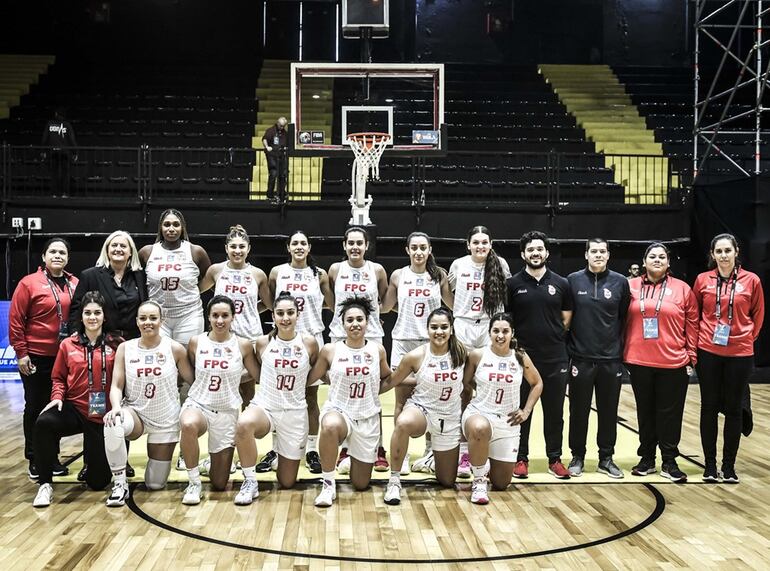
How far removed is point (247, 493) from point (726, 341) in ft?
10.1

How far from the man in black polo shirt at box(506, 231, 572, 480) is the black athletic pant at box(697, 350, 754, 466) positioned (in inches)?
35.9

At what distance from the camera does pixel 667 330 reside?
5.11 m

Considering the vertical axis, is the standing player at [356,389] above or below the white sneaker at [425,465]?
above

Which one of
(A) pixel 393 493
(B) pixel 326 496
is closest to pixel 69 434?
(B) pixel 326 496

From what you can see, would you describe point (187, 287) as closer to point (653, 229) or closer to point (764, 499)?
point (764, 499)

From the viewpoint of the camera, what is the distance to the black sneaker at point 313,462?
5188mm

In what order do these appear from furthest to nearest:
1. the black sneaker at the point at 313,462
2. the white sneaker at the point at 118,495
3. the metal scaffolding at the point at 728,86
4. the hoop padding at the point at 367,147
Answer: the metal scaffolding at the point at 728,86, the hoop padding at the point at 367,147, the black sneaker at the point at 313,462, the white sneaker at the point at 118,495

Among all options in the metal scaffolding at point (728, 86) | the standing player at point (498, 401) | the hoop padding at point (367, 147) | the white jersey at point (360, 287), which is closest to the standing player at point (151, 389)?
the white jersey at point (360, 287)

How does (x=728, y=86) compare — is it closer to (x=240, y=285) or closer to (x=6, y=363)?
(x=240, y=285)

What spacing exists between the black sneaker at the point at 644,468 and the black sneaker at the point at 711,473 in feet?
1.07

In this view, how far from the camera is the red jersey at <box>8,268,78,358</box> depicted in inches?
198

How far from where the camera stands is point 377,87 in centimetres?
1516

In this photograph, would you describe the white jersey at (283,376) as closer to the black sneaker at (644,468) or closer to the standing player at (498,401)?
the standing player at (498,401)

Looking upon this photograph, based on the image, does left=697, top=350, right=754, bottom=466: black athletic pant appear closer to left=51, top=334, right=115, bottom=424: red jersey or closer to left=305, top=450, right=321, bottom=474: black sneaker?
left=305, top=450, right=321, bottom=474: black sneaker
